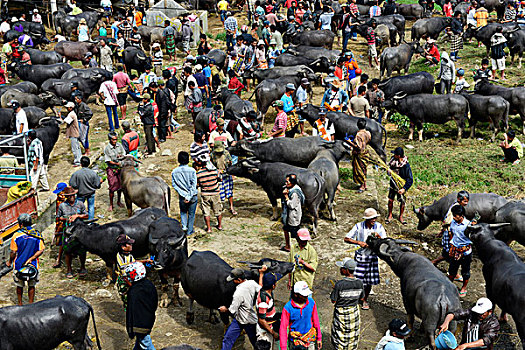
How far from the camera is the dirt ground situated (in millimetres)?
9188

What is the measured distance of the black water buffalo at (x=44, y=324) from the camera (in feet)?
26.0

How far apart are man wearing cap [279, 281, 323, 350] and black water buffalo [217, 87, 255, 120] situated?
8680mm

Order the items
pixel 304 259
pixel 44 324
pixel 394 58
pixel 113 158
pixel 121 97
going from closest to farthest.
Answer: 1. pixel 44 324
2. pixel 304 259
3. pixel 113 158
4. pixel 121 97
5. pixel 394 58

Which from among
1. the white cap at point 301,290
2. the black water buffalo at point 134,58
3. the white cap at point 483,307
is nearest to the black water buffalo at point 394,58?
the black water buffalo at point 134,58

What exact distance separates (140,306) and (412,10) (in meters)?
26.2

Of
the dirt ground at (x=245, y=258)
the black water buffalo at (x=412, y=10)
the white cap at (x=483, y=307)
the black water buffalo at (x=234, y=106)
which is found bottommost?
the dirt ground at (x=245, y=258)

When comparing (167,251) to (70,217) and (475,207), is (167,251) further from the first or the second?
(475,207)

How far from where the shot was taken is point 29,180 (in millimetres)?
13477

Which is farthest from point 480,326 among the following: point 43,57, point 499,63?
point 43,57

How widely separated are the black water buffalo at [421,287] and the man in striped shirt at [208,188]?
3974 millimetres

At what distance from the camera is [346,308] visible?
7723 mm

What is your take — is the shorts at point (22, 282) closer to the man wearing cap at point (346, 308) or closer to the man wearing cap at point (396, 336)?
the man wearing cap at point (346, 308)

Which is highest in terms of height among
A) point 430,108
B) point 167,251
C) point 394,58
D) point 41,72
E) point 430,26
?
point 430,26

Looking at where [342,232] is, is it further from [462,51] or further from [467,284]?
[462,51]
